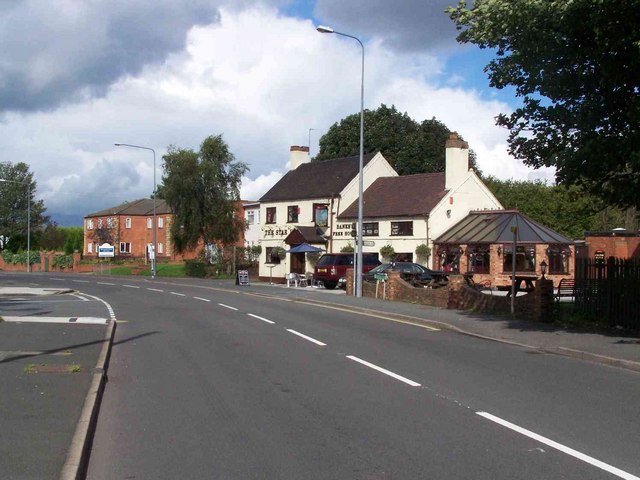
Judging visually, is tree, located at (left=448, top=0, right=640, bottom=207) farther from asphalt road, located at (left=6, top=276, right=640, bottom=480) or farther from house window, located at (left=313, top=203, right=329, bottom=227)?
house window, located at (left=313, top=203, right=329, bottom=227)

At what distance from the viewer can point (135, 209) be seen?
3912 inches

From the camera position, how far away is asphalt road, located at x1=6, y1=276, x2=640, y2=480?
6.58 m

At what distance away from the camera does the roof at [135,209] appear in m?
96.1

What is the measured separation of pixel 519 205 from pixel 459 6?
47998 millimetres

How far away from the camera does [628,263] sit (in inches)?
738

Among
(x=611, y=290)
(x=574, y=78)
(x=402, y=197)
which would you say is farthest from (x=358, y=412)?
(x=402, y=197)

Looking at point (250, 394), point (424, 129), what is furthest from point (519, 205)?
point (250, 394)

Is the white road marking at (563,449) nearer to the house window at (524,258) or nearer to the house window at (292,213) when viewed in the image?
the house window at (524,258)

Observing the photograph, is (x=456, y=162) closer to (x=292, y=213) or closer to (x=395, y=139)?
(x=292, y=213)

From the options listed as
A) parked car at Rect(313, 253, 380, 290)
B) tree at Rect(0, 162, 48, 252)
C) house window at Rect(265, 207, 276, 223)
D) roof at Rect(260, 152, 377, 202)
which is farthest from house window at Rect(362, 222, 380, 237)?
tree at Rect(0, 162, 48, 252)

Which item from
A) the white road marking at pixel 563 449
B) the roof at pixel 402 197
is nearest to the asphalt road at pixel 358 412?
the white road marking at pixel 563 449

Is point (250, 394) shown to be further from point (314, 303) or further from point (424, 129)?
point (424, 129)

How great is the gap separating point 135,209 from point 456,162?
2390 inches

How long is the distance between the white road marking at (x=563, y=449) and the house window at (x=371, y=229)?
4101 cm
